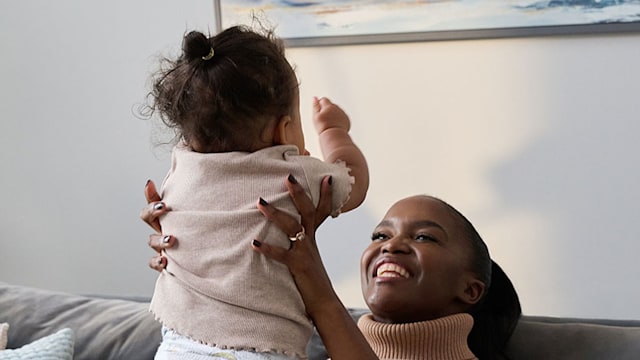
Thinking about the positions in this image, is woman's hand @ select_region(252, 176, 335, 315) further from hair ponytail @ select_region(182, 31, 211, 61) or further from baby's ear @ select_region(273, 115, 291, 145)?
hair ponytail @ select_region(182, 31, 211, 61)

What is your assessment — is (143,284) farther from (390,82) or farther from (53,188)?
(390,82)

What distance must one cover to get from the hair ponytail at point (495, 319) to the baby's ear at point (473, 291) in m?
0.04

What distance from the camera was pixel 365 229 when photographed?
9.66 ft

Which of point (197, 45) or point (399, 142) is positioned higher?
point (197, 45)

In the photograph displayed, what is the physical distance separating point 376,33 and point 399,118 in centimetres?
26

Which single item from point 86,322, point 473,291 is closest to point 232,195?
point 473,291

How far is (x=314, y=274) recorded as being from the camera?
1490 millimetres

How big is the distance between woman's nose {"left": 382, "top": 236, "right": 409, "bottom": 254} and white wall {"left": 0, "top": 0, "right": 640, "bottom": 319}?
917mm

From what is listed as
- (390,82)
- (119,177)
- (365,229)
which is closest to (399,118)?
(390,82)

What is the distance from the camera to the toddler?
4.72ft

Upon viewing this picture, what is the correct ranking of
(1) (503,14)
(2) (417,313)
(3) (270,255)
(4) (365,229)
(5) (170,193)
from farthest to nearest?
(4) (365,229), (1) (503,14), (2) (417,313), (5) (170,193), (3) (270,255)

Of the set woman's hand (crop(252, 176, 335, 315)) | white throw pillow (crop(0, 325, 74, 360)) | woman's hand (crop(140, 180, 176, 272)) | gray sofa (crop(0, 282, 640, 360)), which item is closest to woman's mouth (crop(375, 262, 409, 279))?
gray sofa (crop(0, 282, 640, 360))

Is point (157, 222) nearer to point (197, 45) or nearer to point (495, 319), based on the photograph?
point (197, 45)

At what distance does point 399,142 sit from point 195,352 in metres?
1.51
